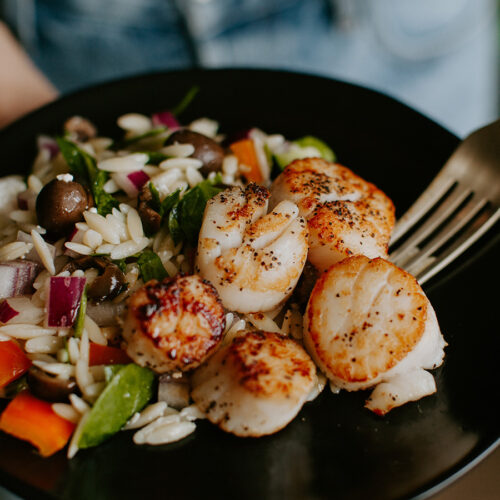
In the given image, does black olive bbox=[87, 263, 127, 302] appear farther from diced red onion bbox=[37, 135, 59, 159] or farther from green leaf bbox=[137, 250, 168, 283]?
diced red onion bbox=[37, 135, 59, 159]

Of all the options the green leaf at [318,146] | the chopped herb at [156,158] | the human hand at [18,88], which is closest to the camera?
the chopped herb at [156,158]

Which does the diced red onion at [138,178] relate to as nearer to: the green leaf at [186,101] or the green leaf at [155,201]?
the green leaf at [155,201]

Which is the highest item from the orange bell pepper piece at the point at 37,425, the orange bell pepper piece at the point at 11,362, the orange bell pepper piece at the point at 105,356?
the orange bell pepper piece at the point at 105,356

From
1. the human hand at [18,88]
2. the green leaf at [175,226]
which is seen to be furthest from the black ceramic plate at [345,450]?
the human hand at [18,88]

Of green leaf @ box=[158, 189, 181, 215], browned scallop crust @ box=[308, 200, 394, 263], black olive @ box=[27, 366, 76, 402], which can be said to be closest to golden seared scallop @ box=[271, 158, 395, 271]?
browned scallop crust @ box=[308, 200, 394, 263]

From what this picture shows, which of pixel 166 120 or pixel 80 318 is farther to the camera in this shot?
pixel 166 120

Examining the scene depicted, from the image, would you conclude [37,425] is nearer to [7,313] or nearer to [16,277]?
[7,313]

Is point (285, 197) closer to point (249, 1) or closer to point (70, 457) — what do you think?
point (70, 457)

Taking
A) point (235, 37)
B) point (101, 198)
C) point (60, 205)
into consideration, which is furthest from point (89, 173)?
point (235, 37)
